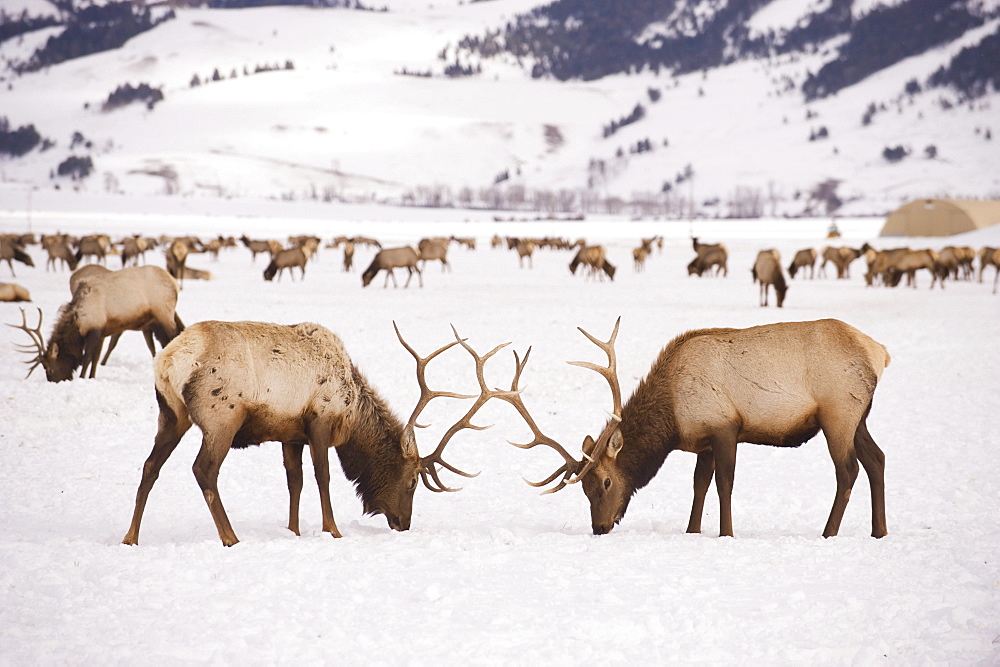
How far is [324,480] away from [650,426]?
239 cm

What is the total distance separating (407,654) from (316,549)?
1735 millimetres

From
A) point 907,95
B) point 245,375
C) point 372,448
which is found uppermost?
point 907,95

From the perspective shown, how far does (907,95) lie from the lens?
19275 cm

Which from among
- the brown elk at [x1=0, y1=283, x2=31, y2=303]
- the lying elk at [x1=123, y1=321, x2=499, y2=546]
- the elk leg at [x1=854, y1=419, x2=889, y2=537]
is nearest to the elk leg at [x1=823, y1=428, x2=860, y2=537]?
the elk leg at [x1=854, y1=419, x2=889, y2=537]

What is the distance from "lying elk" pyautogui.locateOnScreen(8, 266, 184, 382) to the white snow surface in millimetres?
417

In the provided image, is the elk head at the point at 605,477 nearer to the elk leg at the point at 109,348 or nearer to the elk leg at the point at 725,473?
the elk leg at the point at 725,473

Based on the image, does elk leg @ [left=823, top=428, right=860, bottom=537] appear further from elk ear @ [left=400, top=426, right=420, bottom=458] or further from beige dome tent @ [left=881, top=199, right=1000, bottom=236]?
beige dome tent @ [left=881, top=199, right=1000, bottom=236]

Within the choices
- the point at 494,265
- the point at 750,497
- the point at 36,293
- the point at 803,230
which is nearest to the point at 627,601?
the point at 750,497

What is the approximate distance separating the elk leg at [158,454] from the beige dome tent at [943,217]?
7603 cm

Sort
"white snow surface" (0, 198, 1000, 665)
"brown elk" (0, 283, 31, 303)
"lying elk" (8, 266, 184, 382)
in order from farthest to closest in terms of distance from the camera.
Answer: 1. "brown elk" (0, 283, 31, 303)
2. "lying elk" (8, 266, 184, 382)
3. "white snow surface" (0, 198, 1000, 665)

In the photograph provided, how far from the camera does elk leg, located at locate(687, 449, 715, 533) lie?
6.85 meters

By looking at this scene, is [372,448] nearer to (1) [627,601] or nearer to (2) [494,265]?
(1) [627,601]

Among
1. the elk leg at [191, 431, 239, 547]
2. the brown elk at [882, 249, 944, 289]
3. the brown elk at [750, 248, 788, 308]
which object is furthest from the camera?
the brown elk at [882, 249, 944, 289]

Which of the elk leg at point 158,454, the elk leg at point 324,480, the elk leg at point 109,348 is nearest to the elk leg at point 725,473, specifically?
the elk leg at point 324,480
